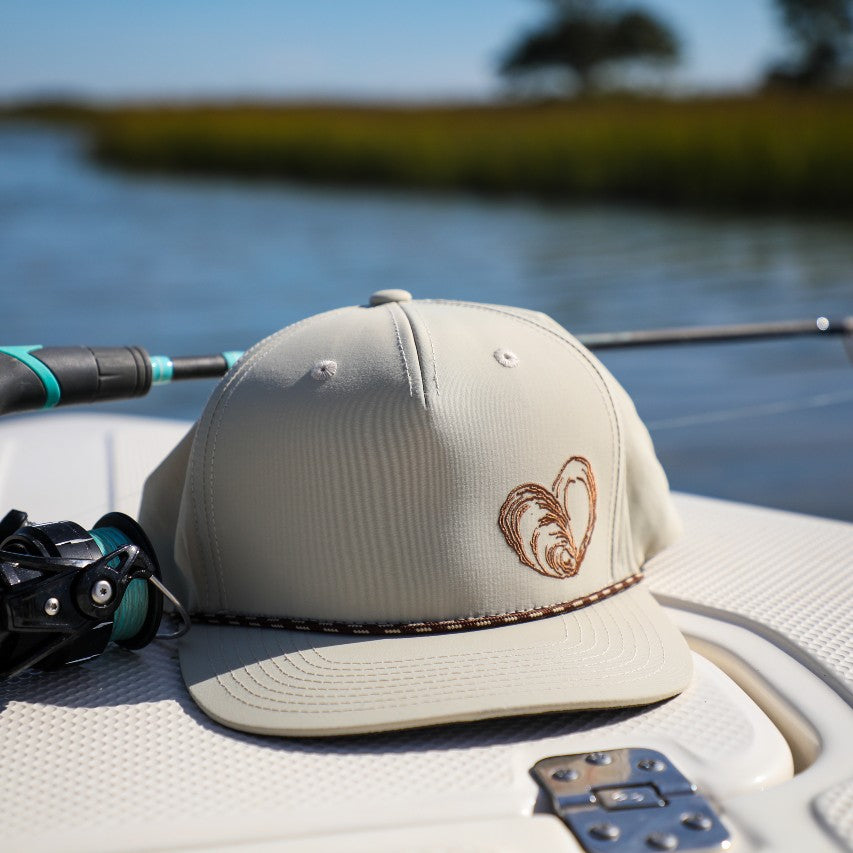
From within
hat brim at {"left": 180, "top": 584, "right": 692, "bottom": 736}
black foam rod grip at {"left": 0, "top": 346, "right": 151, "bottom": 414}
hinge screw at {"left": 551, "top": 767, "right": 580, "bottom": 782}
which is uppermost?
black foam rod grip at {"left": 0, "top": 346, "right": 151, "bottom": 414}

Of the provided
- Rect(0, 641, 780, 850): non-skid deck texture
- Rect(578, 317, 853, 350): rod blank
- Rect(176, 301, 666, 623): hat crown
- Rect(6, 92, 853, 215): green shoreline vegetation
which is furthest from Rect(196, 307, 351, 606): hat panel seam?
Rect(6, 92, 853, 215): green shoreline vegetation

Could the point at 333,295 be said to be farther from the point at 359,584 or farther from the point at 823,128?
the point at 359,584

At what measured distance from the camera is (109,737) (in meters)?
1.00

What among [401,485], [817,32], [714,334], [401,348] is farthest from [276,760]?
[817,32]

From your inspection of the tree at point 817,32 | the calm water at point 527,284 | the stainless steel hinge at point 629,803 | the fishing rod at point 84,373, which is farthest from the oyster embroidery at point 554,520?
the tree at point 817,32

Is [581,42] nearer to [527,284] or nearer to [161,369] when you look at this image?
[527,284]

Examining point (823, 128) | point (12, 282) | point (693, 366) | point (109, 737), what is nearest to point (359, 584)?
point (109, 737)

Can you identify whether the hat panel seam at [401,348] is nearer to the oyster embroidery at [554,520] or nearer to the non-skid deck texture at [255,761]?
the oyster embroidery at [554,520]

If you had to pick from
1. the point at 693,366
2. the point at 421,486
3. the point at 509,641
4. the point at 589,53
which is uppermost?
the point at 589,53

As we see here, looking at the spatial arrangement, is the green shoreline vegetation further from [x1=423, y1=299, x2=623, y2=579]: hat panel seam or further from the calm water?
[x1=423, y1=299, x2=623, y2=579]: hat panel seam

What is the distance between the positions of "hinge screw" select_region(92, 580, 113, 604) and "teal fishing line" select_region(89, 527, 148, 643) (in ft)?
0.17

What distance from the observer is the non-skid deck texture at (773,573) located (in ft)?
4.04

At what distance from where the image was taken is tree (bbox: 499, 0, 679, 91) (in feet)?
119

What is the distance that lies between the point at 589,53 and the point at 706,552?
122 feet
